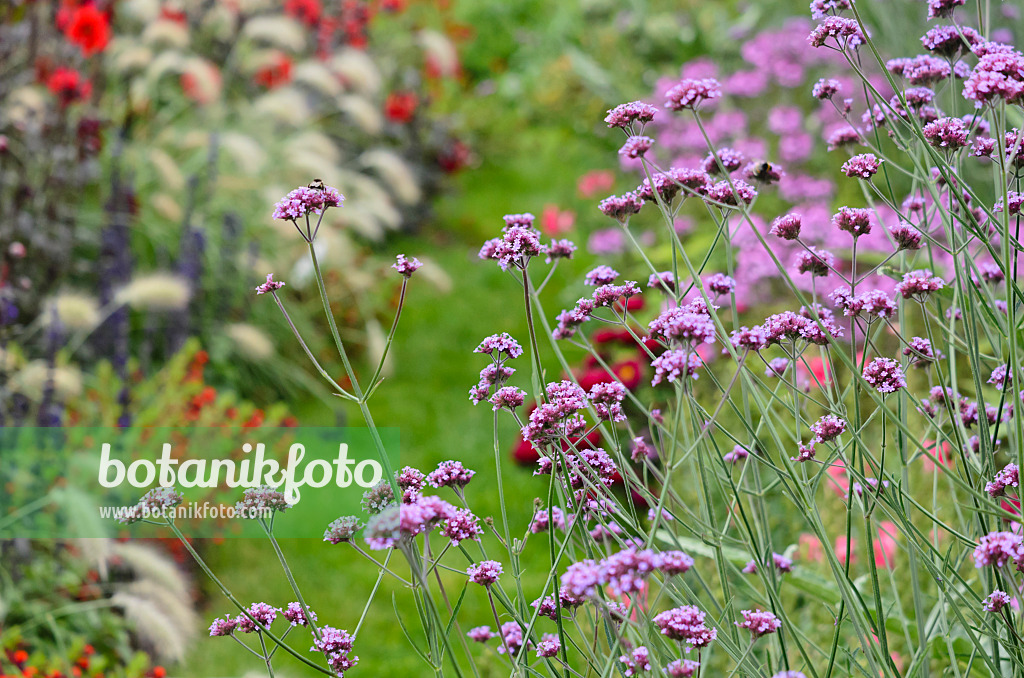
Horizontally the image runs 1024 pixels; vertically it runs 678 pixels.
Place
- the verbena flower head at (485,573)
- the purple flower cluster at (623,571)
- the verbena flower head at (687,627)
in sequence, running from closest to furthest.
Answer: the purple flower cluster at (623,571)
the verbena flower head at (687,627)
the verbena flower head at (485,573)

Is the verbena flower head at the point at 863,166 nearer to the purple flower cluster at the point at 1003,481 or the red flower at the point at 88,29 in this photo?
the purple flower cluster at the point at 1003,481

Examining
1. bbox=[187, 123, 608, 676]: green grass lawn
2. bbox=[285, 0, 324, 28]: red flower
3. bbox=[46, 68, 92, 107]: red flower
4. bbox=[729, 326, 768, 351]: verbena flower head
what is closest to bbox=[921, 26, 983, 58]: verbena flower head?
bbox=[729, 326, 768, 351]: verbena flower head

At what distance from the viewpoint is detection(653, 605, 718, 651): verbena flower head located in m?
0.94

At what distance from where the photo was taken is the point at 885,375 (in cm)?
113

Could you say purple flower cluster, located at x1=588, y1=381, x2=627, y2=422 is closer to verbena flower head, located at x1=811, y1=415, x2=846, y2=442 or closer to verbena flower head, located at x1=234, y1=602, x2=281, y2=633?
verbena flower head, located at x1=811, y1=415, x2=846, y2=442

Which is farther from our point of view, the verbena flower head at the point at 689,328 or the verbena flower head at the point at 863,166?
the verbena flower head at the point at 863,166

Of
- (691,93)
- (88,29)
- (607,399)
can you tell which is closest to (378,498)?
(607,399)

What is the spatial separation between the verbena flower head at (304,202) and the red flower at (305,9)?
5052 millimetres

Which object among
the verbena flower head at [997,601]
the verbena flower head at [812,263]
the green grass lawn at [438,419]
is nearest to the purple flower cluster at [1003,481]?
the verbena flower head at [997,601]

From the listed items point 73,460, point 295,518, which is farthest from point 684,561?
point 295,518

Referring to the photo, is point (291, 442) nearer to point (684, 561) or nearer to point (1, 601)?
point (1, 601)

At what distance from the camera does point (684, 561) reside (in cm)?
89

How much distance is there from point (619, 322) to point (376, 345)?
324 centimetres

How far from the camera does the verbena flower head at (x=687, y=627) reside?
0.94 meters
